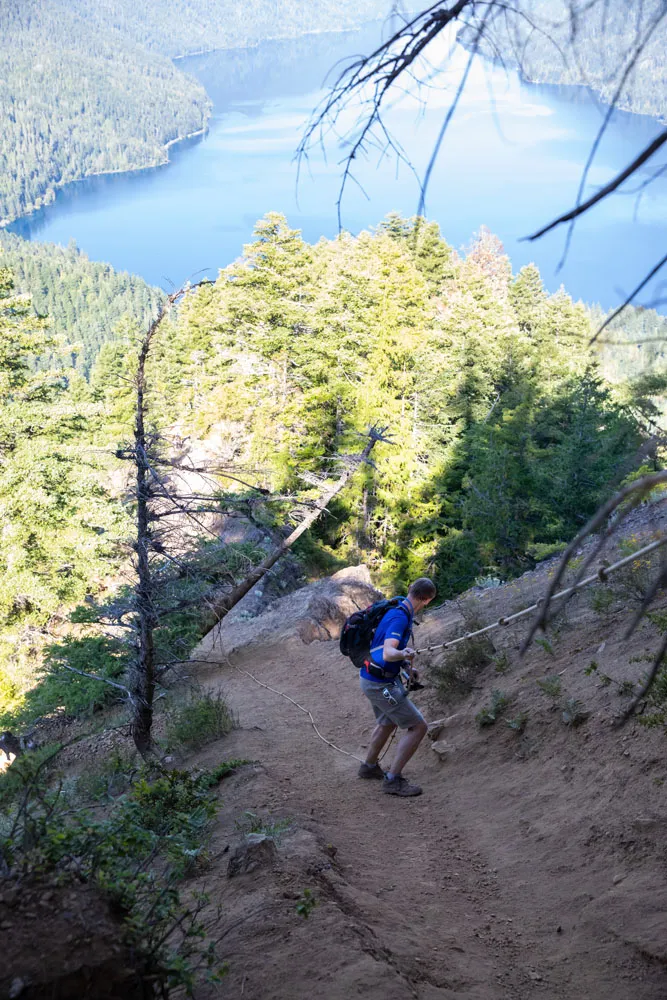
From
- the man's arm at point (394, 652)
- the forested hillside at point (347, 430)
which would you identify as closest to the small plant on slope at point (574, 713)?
the man's arm at point (394, 652)

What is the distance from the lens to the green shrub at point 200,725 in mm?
9000

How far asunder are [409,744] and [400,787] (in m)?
0.43

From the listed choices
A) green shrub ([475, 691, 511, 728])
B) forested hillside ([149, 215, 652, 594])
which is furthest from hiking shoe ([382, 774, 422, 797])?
forested hillside ([149, 215, 652, 594])

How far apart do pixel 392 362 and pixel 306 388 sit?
12.0 feet

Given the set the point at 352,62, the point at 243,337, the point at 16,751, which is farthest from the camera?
the point at 243,337

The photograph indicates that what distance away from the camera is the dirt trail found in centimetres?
357

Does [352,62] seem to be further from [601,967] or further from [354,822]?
[354,822]

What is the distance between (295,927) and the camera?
385cm

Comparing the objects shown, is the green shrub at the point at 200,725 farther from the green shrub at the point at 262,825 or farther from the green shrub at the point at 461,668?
the green shrub at the point at 262,825

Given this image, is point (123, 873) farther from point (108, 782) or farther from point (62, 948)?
point (108, 782)

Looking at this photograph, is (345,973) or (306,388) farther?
(306,388)

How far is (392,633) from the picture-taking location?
606 centimetres

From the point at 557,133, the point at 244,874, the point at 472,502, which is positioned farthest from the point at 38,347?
the point at 244,874

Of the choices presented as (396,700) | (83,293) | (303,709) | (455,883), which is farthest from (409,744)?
(83,293)
